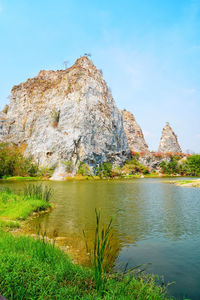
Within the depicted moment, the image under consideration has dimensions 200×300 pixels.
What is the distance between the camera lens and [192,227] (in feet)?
37.1

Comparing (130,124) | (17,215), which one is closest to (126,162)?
(130,124)

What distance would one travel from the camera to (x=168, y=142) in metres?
130

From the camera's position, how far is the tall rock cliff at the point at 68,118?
242 ft

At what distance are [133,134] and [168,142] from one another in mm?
25376

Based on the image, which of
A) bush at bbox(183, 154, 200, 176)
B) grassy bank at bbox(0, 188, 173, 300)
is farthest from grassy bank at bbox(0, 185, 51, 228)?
bush at bbox(183, 154, 200, 176)

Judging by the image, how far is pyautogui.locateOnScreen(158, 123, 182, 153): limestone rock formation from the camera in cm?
12975

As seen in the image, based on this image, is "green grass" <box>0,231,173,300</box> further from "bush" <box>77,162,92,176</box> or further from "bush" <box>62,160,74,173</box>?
"bush" <box>62,160,74,173</box>

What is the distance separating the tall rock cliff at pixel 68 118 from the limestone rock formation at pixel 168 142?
145ft

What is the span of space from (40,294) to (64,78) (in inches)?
3510

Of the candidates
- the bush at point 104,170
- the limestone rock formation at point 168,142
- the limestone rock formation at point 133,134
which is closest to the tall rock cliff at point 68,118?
the bush at point 104,170

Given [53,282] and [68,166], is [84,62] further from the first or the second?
[53,282]

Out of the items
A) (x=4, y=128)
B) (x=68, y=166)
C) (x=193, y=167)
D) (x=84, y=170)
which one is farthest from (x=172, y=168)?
(x=4, y=128)

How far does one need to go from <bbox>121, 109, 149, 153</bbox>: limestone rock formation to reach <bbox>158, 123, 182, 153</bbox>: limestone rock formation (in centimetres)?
1449

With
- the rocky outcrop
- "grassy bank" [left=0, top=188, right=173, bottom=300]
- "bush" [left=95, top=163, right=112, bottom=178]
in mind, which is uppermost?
the rocky outcrop
